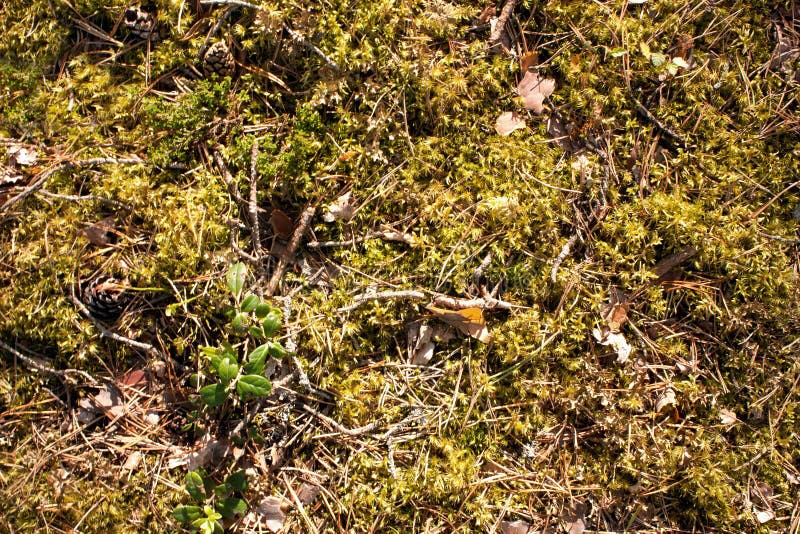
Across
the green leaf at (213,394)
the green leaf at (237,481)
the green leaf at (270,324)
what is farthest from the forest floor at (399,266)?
the green leaf at (213,394)

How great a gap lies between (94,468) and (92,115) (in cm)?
226

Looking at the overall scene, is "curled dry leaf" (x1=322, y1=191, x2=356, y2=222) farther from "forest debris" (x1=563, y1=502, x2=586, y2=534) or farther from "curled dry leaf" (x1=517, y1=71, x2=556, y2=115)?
"forest debris" (x1=563, y1=502, x2=586, y2=534)

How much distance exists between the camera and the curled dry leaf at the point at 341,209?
3.31m

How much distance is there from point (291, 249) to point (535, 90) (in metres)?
1.94

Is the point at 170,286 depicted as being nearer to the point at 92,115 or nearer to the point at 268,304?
the point at 268,304

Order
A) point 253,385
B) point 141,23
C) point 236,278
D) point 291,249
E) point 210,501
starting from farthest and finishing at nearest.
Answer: point 141,23 < point 291,249 < point 210,501 < point 236,278 < point 253,385

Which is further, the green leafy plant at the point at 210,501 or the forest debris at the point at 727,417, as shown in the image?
the forest debris at the point at 727,417

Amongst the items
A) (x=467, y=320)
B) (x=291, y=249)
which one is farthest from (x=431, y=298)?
(x=291, y=249)

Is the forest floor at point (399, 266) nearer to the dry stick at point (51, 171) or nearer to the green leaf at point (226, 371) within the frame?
the dry stick at point (51, 171)

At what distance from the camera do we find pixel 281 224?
3316 millimetres

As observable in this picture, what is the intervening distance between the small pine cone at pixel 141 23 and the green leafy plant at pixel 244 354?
1719 millimetres

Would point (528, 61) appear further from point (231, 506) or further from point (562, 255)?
point (231, 506)

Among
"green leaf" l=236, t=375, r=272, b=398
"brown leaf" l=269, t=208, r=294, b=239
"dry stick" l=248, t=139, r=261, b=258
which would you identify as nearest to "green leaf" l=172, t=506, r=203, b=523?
"green leaf" l=236, t=375, r=272, b=398

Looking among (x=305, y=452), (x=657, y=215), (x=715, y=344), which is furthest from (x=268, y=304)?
(x=715, y=344)
